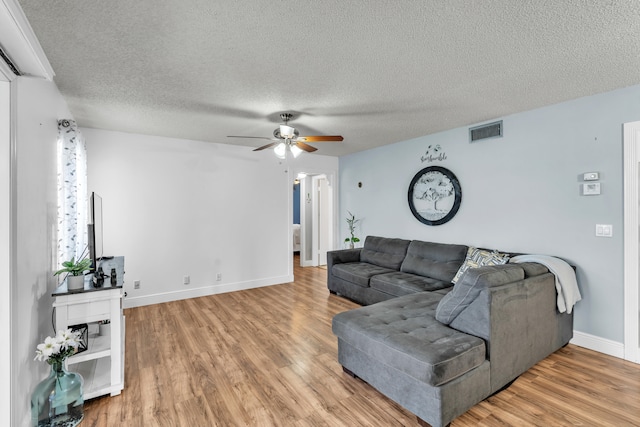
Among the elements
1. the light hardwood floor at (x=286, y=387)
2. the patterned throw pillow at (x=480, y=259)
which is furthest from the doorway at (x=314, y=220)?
the patterned throw pillow at (x=480, y=259)

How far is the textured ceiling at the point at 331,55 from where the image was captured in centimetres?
169

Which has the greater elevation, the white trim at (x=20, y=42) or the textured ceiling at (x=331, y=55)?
the textured ceiling at (x=331, y=55)

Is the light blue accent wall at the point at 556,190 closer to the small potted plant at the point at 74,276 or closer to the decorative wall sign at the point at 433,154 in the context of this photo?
the decorative wall sign at the point at 433,154

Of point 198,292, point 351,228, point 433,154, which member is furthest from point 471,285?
point 198,292

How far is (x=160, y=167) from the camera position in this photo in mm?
4453

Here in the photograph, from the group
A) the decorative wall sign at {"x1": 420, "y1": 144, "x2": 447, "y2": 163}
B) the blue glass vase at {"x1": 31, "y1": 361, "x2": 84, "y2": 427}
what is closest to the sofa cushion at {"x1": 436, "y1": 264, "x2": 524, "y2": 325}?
the decorative wall sign at {"x1": 420, "y1": 144, "x2": 447, "y2": 163}

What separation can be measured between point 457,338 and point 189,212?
13.3 ft

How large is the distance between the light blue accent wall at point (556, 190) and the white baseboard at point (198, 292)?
2751mm

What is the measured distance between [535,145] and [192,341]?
14.0 feet

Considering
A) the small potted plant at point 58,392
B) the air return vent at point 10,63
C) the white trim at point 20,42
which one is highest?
the white trim at point 20,42

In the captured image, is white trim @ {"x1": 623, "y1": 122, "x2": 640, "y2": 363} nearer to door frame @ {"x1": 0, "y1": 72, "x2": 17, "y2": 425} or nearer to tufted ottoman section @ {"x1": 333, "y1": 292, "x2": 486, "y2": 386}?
tufted ottoman section @ {"x1": 333, "y1": 292, "x2": 486, "y2": 386}

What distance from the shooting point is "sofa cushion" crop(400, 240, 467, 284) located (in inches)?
148

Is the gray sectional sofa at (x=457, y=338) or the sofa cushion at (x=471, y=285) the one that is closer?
the gray sectional sofa at (x=457, y=338)

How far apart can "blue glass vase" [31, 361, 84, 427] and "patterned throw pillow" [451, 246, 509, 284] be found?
3.41 m
